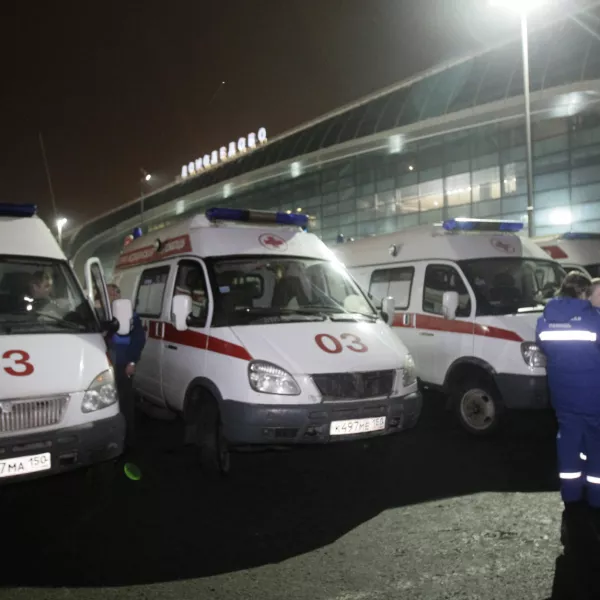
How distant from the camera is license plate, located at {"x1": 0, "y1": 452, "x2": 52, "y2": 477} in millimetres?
3857

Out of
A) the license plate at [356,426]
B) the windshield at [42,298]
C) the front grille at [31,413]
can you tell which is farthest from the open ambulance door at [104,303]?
the license plate at [356,426]

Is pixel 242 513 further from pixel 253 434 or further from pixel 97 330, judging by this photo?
pixel 97 330

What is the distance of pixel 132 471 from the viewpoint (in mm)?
5469

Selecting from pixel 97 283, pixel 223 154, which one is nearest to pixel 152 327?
pixel 97 283

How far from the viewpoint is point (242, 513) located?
448cm

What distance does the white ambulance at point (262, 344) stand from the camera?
4828 mm

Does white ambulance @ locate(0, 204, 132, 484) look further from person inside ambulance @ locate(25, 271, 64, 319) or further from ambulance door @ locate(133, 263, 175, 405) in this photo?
ambulance door @ locate(133, 263, 175, 405)

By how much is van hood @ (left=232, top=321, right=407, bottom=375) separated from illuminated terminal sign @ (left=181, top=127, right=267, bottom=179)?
1418 inches

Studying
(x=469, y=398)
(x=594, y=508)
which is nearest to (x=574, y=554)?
(x=594, y=508)

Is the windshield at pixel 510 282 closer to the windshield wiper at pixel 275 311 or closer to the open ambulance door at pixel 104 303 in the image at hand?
the windshield wiper at pixel 275 311

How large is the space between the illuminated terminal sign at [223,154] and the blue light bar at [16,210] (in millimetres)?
35731

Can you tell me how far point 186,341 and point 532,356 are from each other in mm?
3207

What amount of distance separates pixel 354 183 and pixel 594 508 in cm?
Answer: 2797

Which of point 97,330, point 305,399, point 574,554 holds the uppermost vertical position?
point 97,330
